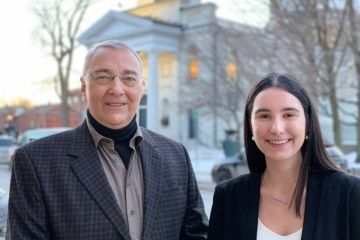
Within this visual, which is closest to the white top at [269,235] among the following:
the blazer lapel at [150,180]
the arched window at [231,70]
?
the blazer lapel at [150,180]

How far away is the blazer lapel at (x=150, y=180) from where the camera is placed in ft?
7.64

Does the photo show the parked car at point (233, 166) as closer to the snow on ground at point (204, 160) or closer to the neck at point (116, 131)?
the snow on ground at point (204, 160)

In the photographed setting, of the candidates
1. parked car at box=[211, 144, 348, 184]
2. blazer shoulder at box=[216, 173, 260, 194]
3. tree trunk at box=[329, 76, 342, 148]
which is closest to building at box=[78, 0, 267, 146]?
tree trunk at box=[329, 76, 342, 148]

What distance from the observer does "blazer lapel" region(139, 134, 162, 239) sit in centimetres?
233

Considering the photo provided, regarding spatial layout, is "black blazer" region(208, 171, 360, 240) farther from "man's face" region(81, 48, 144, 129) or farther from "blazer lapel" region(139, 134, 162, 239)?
"man's face" region(81, 48, 144, 129)

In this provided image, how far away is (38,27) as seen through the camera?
120 ft

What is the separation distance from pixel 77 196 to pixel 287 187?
3.39ft

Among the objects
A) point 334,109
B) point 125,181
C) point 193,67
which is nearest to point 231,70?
point 334,109

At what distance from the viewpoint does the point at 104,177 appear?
230 centimetres

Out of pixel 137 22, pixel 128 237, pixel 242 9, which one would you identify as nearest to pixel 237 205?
pixel 128 237

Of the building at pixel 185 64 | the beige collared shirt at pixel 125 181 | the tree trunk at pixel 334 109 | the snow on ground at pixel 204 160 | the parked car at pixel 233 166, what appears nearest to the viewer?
the beige collared shirt at pixel 125 181

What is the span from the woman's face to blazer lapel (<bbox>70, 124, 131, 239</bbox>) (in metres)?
0.77

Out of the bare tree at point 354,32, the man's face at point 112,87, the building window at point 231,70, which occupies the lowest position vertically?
the man's face at point 112,87

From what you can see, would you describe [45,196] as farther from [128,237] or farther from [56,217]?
[128,237]
